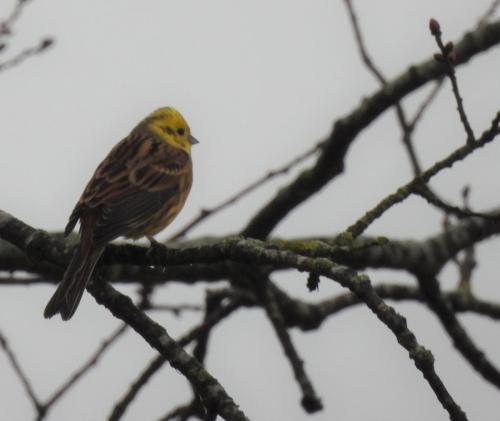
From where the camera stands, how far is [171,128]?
8391 mm

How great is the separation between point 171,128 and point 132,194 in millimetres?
1574

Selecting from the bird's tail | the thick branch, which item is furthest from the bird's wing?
the thick branch

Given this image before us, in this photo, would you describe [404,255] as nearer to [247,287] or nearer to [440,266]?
[440,266]

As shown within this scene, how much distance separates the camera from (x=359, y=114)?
661 cm

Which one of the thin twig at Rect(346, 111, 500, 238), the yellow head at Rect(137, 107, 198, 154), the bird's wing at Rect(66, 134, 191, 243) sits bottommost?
the thin twig at Rect(346, 111, 500, 238)

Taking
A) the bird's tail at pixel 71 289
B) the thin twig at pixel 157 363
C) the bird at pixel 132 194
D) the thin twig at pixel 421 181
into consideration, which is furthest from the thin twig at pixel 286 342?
the thin twig at pixel 421 181

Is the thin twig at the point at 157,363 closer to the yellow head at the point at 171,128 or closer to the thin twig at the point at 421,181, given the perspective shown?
the thin twig at the point at 421,181

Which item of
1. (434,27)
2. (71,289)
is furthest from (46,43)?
(434,27)

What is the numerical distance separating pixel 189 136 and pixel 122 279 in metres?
1.61

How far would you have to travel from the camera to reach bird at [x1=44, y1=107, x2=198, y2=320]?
524 cm

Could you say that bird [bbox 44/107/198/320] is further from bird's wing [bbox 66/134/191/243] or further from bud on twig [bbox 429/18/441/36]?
bud on twig [bbox 429/18/441/36]

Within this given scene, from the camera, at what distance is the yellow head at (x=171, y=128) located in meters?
8.32

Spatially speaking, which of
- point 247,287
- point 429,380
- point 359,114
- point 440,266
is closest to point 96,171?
point 247,287

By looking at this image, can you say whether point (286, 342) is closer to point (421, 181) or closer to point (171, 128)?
point (421, 181)
